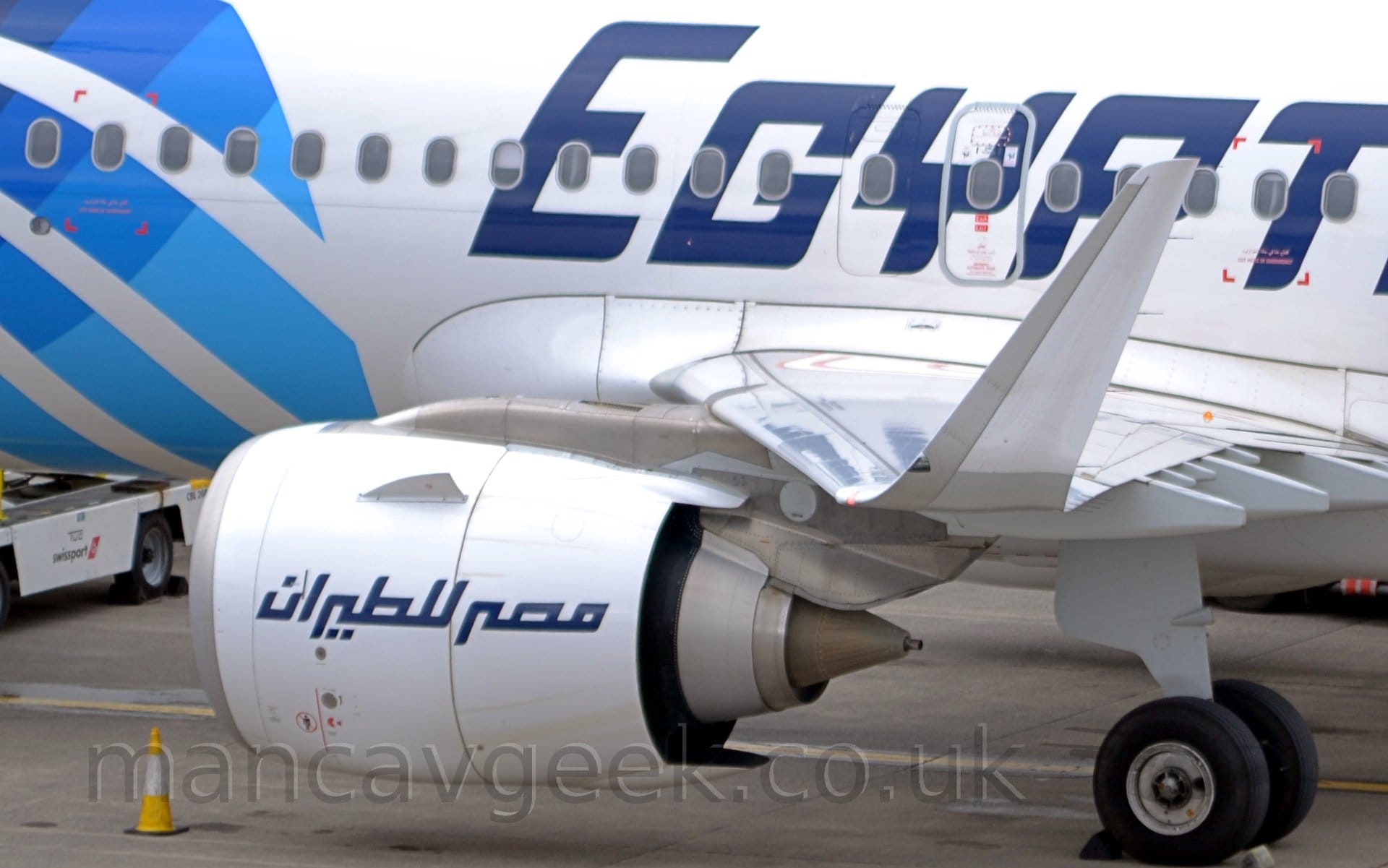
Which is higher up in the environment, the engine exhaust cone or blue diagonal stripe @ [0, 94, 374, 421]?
blue diagonal stripe @ [0, 94, 374, 421]

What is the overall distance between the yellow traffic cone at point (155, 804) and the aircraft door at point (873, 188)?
180 inches

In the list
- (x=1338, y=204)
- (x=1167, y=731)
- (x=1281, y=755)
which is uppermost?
(x=1338, y=204)

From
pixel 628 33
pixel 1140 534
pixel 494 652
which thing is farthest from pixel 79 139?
pixel 1140 534

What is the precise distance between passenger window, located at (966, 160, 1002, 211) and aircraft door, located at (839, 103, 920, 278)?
13.8 inches

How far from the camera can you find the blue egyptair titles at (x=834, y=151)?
10.3m

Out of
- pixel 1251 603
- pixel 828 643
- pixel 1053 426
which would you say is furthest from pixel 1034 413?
pixel 1251 603

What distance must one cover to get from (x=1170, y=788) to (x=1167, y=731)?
0.94 ft

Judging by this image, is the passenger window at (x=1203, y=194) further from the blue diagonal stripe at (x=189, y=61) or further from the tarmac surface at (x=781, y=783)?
the blue diagonal stripe at (x=189, y=61)

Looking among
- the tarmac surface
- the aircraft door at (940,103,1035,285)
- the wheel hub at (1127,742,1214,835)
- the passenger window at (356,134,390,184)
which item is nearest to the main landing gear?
the wheel hub at (1127,742,1214,835)

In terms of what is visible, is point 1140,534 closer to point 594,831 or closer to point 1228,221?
point 1228,221

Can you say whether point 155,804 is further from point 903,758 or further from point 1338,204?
point 1338,204

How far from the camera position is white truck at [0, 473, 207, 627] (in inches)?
626

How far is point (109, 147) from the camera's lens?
11102mm

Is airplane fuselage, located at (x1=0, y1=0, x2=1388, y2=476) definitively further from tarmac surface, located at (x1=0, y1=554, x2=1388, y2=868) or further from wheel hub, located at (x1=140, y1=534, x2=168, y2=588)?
wheel hub, located at (x1=140, y1=534, x2=168, y2=588)
